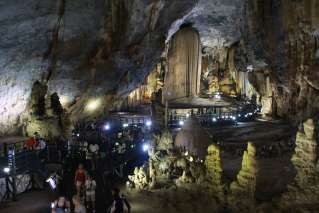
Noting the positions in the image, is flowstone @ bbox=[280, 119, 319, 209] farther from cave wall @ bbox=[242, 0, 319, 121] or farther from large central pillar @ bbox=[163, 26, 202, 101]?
large central pillar @ bbox=[163, 26, 202, 101]

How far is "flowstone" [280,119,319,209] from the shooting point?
10.3m

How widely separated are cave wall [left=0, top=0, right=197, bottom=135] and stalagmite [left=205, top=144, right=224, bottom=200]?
282 inches

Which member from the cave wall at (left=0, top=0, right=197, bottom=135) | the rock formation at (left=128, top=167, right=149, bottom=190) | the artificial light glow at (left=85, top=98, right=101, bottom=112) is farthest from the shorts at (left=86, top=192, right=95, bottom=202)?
the artificial light glow at (left=85, top=98, right=101, bottom=112)

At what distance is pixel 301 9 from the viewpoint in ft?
65.3

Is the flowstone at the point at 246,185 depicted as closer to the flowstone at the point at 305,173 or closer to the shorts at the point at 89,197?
the flowstone at the point at 305,173

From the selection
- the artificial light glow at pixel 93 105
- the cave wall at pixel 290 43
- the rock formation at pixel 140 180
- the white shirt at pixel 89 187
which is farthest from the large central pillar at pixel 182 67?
the white shirt at pixel 89 187

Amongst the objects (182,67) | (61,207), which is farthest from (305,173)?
(182,67)

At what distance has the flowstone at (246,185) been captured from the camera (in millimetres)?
11297

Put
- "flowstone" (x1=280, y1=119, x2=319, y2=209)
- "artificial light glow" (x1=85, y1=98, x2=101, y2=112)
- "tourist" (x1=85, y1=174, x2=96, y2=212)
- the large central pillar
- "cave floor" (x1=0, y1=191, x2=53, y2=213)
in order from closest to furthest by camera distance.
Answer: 1. "flowstone" (x1=280, y1=119, x2=319, y2=209)
2. "tourist" (x1=85, y1=174, x2=96, y2=212)
3. "cave floor" (x1=0, y1=191, x2=53, y2=213)
4. "artificial light glow" (x1=85, y1=98, x2=101, y2=112)
5. the large central pillar

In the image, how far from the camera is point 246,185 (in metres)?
11.5

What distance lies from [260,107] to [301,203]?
2276 cm

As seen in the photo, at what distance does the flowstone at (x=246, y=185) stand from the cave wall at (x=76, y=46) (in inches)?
321

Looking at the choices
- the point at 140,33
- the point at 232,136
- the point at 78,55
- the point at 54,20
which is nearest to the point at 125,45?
the point at 140,33

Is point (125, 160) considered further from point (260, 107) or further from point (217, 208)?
point (260, 107)
